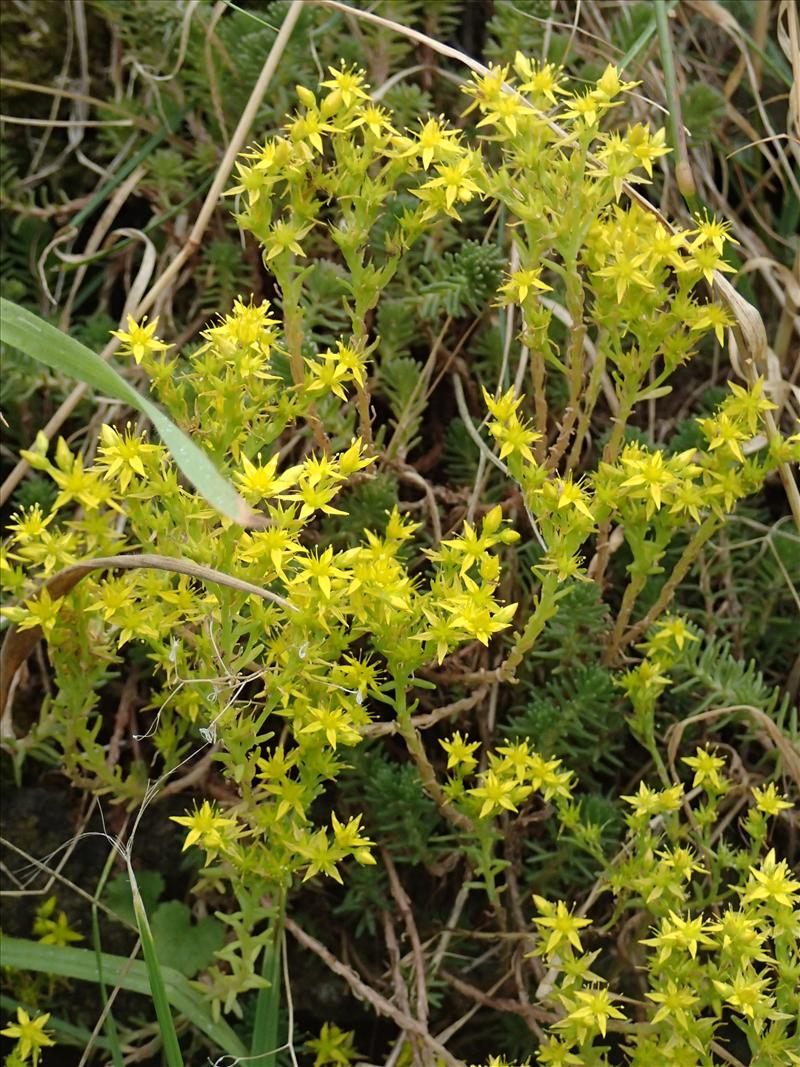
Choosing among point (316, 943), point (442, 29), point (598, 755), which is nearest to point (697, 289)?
point (442, 29)

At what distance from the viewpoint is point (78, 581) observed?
1.43 metres

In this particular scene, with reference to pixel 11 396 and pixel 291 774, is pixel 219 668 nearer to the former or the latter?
pixel 291 774

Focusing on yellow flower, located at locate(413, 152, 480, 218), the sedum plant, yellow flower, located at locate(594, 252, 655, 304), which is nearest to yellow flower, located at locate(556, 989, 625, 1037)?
the sedum plant

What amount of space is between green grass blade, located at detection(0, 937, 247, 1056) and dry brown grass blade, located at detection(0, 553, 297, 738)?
0.96 ft

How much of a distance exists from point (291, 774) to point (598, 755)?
0.45 meters

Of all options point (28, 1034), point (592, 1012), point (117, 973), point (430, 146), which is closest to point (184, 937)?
point (117, 973)

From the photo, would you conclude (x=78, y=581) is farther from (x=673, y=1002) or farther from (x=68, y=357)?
(x=673, y=1002)

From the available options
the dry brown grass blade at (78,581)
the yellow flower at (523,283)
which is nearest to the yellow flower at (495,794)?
the dry brown grass blade at (78,581)

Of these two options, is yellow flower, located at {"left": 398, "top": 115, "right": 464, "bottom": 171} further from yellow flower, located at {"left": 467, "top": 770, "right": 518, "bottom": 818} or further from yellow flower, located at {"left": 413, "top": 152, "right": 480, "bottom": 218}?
yellow flower, located at {"left": 467, "top": 770, "right": 518, "bottom": 818}

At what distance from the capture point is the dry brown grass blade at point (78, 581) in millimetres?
1243

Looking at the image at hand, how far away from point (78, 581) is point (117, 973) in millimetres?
572

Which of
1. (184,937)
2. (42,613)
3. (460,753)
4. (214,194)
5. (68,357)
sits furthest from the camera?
(214,194)

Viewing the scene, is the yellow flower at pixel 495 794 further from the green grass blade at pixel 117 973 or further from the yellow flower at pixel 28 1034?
the yellow flower at pixel 28 1034

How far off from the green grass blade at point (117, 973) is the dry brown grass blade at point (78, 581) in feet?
0.96
